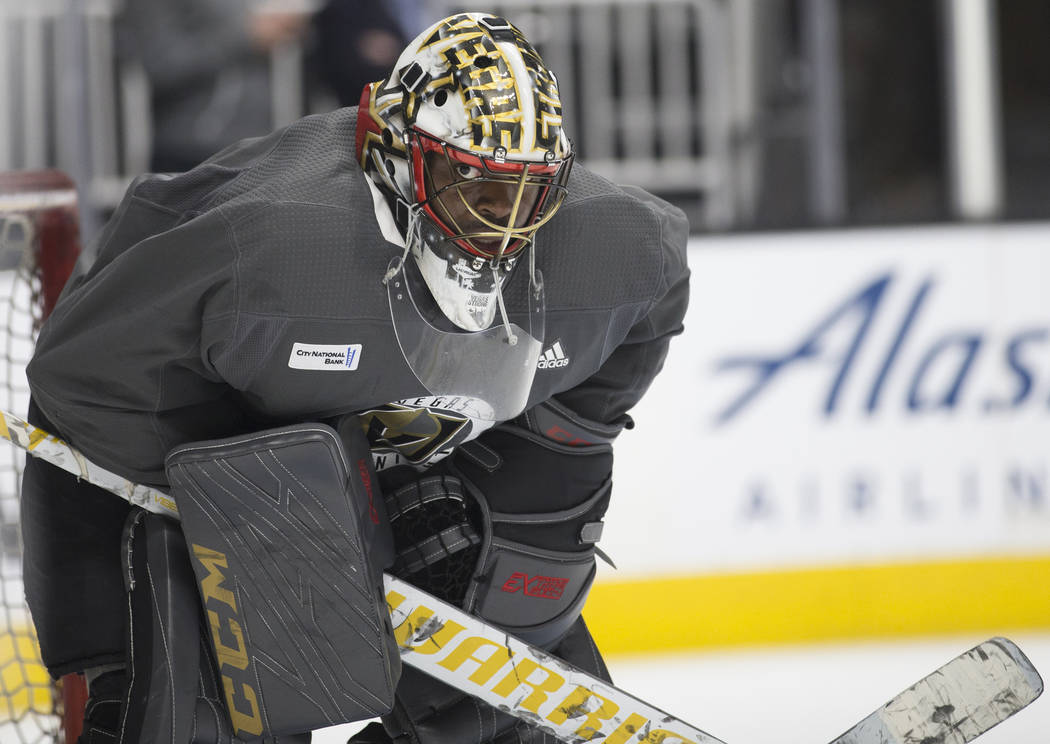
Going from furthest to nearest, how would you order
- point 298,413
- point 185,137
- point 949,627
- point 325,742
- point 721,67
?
point 721,67
point 185,137
point 949,627
point 325,742
point 298,413

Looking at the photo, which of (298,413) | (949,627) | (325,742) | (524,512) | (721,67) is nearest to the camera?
(298,413)

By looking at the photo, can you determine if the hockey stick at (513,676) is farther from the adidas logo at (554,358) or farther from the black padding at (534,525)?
the adidas logo at (554,358)

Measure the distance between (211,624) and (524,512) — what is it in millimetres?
421

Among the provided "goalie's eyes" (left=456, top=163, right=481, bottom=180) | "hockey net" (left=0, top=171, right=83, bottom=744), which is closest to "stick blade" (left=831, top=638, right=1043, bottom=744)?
"goalie's eyes" (left=456, top=163, right=481, bottom=180)

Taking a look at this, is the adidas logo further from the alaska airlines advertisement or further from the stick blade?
the alaska airlines advertisement

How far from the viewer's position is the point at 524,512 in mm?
1684

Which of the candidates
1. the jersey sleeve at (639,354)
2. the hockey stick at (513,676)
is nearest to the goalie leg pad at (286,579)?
the hockey stick at (513,676)

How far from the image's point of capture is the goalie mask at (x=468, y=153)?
1.36 m

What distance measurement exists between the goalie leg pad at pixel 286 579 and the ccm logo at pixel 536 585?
0.78 feet

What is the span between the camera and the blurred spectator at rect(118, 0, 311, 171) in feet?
10.4

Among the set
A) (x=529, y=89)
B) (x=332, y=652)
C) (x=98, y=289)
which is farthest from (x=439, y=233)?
(x=332, y=652)

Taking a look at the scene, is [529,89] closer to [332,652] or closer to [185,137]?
[332,652]

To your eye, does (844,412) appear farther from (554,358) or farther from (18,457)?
(18,457)

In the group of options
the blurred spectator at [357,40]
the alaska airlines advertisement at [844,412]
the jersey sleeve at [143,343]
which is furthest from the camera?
the blurred spectator at [357,40]
